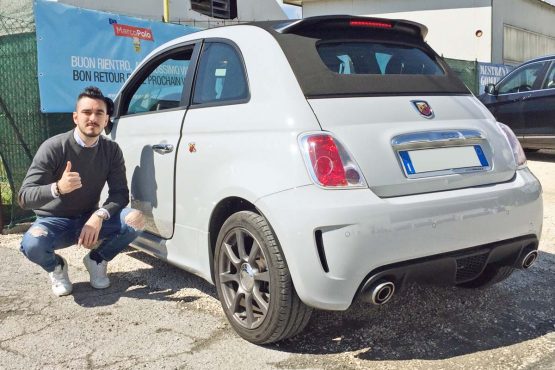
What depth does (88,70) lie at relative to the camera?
6523 millimetres

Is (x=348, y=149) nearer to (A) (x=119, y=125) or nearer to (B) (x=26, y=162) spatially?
(A) (x=119, y=125)

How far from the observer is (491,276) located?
346cm

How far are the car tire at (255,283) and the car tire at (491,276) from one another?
1.22 metres

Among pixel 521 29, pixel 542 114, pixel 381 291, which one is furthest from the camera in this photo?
pixel 521 29

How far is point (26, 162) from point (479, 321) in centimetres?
470

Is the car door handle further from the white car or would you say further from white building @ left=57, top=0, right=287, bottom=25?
white building @ left=57, top=0, right=287, bottom=25

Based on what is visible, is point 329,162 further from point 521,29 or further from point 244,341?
point 521,29

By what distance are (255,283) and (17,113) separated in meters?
4.05

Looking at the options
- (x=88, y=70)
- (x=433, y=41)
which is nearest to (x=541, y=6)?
(x=433, y=41)

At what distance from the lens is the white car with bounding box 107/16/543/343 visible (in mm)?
2619

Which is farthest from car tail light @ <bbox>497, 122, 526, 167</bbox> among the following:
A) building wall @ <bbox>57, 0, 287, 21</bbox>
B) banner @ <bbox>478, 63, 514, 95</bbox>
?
banner @ <bbox>478, 63, 514, 95</bbox>

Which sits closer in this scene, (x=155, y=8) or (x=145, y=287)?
(x=145, y=287)

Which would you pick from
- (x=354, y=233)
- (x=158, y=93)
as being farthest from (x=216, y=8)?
(x=354, y=233)

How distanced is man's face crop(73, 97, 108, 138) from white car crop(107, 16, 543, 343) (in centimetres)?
52
